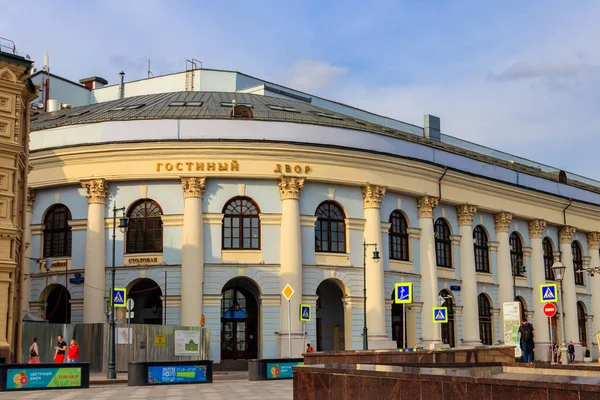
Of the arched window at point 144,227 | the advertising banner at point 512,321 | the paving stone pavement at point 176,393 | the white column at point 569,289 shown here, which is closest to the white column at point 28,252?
the arched window at point 144,227

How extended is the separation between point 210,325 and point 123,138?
11.2 meters

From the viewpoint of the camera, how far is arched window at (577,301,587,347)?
6731cm

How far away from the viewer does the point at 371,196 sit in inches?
1956

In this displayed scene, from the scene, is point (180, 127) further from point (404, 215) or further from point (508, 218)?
point (508, 218)

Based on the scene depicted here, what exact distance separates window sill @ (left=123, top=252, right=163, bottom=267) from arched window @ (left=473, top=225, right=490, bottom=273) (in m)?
22.1

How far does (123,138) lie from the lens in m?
47.5

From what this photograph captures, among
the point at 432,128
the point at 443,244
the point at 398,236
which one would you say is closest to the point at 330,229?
the point at 398,236

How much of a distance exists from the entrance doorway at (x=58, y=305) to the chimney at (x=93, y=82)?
2820 centimetres

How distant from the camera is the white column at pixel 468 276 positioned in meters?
55.3

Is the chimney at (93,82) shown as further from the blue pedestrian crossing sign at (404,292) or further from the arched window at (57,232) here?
the blue pedestrian crossing sign at (404,292)

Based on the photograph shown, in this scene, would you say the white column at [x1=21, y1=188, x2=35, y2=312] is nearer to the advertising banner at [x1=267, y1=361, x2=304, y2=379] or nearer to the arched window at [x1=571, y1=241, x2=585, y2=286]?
the advertising banner at [x1=267, y1=361, x2=304, y2=379]

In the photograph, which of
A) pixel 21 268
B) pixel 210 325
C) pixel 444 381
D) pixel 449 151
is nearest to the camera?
pixel 444 381

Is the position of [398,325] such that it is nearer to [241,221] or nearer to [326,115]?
[241,221]

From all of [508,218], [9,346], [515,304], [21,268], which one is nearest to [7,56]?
[21,268]
